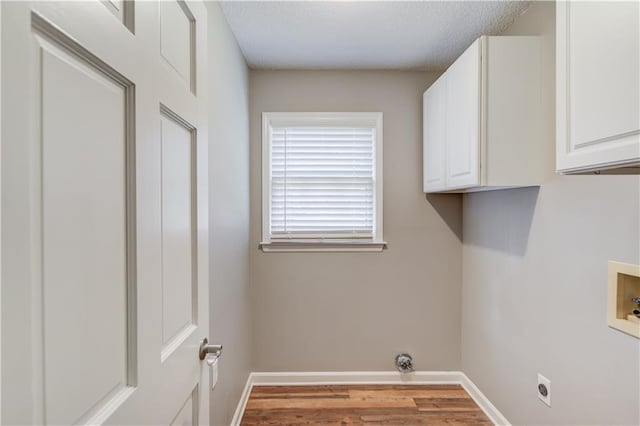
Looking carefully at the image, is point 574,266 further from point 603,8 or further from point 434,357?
point 434,357

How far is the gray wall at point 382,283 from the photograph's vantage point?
2598 millimetres

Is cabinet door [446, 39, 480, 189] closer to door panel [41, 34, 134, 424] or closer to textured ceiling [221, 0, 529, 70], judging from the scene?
textured ceiling [221, 0, 529, 70]

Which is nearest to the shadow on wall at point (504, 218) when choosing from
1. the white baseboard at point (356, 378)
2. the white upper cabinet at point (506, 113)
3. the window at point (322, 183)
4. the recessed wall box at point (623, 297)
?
the white upper cabinet at point (506, 113)

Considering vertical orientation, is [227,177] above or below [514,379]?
above

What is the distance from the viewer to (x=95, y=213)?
0.51 metres

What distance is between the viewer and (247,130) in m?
2.48

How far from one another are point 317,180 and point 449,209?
1.02m

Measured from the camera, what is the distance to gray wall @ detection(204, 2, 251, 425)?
166 cm

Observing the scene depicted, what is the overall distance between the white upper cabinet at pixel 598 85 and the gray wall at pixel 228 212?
4.43 ft

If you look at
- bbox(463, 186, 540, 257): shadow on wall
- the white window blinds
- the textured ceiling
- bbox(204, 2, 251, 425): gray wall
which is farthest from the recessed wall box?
bbox(204, 2, 251, 425): gray wall

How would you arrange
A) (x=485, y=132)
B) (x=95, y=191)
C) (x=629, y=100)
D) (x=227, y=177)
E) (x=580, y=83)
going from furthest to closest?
(x=227, y=177) → (x=485, y=132) → (x=580, y=83) → (x=629, y=100) → (x=95, y=191)

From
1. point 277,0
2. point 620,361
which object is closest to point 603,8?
point 620,361

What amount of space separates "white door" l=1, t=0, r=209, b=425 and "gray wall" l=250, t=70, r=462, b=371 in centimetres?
177

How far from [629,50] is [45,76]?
1.08 metres
